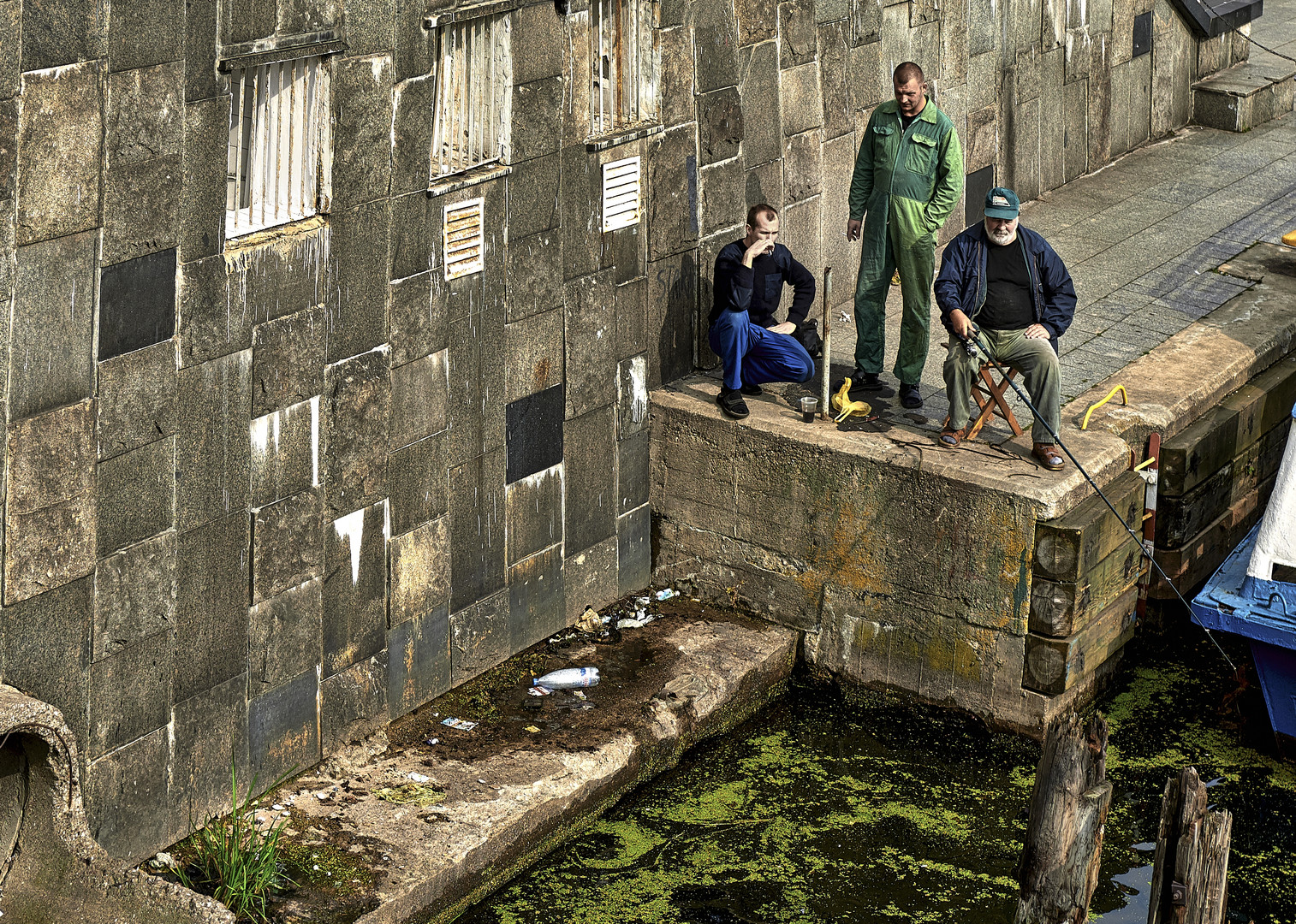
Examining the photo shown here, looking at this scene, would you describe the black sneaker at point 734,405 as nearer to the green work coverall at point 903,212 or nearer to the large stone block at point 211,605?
the green work coverall at point 903,212

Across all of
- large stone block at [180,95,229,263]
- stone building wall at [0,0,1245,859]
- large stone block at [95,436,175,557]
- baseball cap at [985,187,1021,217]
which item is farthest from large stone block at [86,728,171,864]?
baseball cap at [985,187,1021,217]

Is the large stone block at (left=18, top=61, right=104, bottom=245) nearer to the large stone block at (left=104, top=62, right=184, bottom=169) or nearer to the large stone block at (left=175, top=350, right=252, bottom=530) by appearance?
the large stone block at (left=104, top=62, right=184, bottom=169)

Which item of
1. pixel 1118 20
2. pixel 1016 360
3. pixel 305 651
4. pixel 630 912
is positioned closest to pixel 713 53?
pixel 1016 360

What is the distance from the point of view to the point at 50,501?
7062 millimetres

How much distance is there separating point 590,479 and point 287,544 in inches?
94.0

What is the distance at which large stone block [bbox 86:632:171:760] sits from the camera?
745 cm

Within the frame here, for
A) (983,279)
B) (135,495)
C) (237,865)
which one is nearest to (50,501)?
(135,495)

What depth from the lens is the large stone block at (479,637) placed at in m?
9.41

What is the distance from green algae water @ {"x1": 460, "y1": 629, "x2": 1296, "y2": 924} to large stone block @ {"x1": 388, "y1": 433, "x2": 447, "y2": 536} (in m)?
1.82

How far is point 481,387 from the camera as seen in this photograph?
9.23m

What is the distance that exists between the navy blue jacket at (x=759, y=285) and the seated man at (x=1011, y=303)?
975 millimetres

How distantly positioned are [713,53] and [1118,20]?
20.1 ft

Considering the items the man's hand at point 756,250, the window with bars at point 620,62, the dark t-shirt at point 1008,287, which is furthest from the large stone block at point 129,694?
the dark t-shirt at point 1008,287

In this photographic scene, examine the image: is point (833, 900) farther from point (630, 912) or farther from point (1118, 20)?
point (1118, 20)
